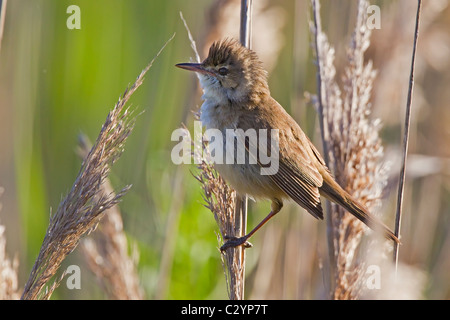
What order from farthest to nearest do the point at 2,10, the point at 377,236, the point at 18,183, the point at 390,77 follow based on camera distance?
1. the point at 390,77
2. the point at 18,183
3. the point at 377,236
4. the point at 2,10

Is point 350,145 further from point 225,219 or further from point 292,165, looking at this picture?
point 225,219

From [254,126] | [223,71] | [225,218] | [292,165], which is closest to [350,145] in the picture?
[292,165]

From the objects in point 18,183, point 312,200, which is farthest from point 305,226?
point 18,183

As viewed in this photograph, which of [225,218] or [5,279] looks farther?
[225,218]

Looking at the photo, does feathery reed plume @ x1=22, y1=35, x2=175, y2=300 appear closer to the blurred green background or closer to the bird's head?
the bird's head

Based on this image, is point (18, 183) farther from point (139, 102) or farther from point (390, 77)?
point (390, 77)

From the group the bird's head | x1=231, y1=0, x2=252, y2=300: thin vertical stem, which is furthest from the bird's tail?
the bird's head

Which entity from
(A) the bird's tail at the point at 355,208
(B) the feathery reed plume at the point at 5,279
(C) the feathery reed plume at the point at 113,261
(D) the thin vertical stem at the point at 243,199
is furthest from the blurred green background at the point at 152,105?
(B) the feathery reed plume at the point at 5,279
